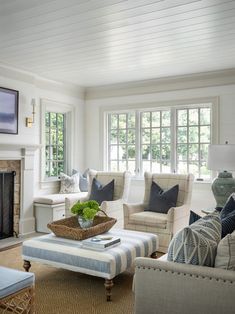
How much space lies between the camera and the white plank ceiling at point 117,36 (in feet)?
9.68

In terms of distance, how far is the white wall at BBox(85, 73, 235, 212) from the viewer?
513 cm

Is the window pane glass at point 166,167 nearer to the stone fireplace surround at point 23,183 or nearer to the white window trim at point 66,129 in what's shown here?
the white window trim at point 66,129

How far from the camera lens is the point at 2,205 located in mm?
4922

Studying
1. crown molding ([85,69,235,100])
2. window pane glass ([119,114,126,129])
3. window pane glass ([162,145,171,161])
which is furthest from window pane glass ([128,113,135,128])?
→ window pane glass ([162,145,171,161])

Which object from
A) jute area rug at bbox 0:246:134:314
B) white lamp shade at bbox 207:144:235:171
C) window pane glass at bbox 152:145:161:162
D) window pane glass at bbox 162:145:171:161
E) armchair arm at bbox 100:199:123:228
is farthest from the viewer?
window pane glass at bbox 152:145:161:162

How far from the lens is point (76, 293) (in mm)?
3008

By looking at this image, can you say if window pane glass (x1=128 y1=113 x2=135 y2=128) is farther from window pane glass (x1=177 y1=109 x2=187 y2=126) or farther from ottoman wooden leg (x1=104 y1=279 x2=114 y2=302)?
ottoman wooden leg (x1=104 y1=279 x2=114 y2=302)

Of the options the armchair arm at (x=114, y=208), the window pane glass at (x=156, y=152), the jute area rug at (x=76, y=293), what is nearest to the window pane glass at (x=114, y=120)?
the window pane glass at (x=156, y=152)

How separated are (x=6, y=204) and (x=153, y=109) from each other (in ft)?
9.38

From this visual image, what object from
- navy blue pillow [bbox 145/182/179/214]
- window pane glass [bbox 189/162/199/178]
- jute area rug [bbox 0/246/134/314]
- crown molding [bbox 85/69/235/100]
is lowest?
jute area rug [bbox 0/246/134/314]

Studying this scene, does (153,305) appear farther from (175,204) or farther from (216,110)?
(216,110)

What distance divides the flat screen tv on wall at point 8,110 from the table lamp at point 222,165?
279 cm

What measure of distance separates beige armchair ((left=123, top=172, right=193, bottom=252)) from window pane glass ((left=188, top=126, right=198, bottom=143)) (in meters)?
1.04

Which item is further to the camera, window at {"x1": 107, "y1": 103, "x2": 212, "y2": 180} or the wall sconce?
window at {"x1": 107, "y1": 103, "x2": 212, "y2": 180}
